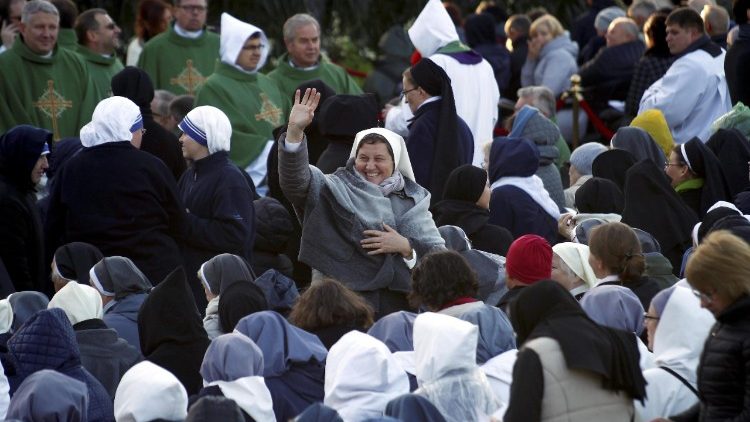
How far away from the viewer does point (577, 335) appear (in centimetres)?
652

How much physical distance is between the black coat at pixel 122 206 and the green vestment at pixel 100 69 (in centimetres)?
397

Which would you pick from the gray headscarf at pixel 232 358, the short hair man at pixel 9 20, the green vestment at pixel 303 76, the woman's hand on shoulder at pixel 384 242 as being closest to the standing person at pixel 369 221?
the woman's hand on shoulder at pixel 384 242

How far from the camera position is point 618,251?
8844mm

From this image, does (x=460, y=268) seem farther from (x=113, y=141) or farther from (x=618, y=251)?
(x=113, y=141)

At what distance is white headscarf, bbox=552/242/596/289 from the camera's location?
371 inches

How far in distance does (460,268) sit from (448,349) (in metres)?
1.14

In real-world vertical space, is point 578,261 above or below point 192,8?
below

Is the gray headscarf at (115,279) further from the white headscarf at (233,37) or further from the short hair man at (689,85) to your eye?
the short hair man at (689,85)

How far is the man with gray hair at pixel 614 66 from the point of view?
16297 mm

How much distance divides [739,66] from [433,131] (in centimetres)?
300

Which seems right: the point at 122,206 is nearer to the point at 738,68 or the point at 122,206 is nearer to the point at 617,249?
the point at 617,249

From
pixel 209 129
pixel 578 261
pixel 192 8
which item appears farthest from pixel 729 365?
pixel 192 8

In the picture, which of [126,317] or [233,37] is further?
[233,37]

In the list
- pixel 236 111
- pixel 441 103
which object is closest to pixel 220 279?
pixel 441 103
